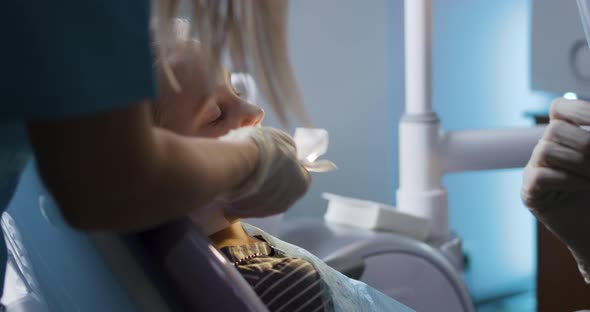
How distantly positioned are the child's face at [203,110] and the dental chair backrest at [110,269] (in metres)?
0.15

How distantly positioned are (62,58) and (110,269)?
304 mm

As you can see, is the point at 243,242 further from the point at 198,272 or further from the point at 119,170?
the point at 119,170

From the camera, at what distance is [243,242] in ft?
2.87

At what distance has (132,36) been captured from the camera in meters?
0.38

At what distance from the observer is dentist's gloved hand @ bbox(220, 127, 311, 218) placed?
48 centimetres

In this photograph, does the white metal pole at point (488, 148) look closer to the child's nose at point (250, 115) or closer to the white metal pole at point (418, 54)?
the white metal pole at point (418, 54)

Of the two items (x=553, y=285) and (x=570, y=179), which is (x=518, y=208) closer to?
(x=553, y=285)

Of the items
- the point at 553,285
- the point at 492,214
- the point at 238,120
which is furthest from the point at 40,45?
the point at 492,214

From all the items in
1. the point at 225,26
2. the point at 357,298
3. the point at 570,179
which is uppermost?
the point at 225,26

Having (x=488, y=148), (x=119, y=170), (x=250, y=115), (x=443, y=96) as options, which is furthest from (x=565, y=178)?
(x=443, y=96)

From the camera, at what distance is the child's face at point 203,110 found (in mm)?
735

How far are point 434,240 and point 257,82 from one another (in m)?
0.98

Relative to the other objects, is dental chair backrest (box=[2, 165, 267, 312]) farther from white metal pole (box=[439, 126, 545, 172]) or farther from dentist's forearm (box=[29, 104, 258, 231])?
white metal pole (box=[439, 126, 545, 172])

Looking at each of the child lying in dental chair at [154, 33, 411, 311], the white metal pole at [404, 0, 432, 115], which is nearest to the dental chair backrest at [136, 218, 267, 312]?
the child lying in dental chair at [154, 33, 411, 311]
